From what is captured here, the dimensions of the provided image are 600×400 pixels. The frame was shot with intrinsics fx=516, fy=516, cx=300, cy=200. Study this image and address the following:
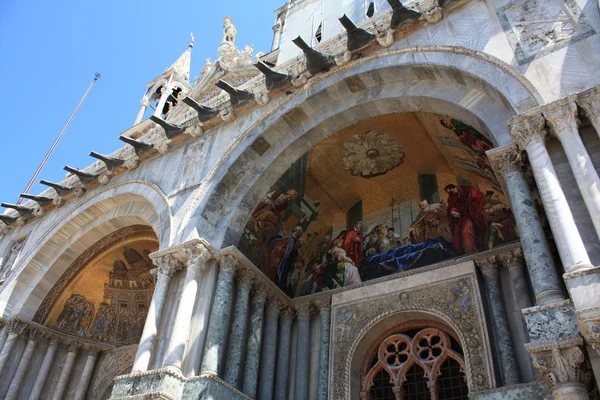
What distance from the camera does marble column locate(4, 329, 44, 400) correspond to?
9.74 metres

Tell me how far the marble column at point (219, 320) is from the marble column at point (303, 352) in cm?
145

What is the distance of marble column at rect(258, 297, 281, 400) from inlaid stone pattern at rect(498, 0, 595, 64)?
5.19 metres

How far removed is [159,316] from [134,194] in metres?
3.48

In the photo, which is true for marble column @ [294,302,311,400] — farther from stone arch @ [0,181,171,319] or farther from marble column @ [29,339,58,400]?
marble column @ [29,339,58,400]

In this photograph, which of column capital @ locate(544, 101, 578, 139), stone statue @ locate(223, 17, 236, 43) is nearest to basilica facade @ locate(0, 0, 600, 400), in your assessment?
column capital @ locate(544, 101, 578, 139)

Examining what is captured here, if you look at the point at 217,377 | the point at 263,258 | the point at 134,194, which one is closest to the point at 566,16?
the point at 263,258

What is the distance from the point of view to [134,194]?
1023 cm

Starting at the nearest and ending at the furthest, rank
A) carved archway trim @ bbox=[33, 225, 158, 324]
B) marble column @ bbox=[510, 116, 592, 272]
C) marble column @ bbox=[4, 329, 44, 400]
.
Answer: marble column @ bbox=[510, 116, 592, 272]
marble column @ bbox=[4, 329, 44, 400]
carved archway trim @ bbox=[33, 225, 158, 324]

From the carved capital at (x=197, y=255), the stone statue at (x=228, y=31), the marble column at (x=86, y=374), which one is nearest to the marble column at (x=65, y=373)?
the marble column at (x=86, y=374)

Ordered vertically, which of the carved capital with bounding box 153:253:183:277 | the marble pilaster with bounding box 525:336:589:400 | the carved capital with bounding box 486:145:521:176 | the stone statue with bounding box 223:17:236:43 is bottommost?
the marble pilaster with bounding box 525:336:589:400

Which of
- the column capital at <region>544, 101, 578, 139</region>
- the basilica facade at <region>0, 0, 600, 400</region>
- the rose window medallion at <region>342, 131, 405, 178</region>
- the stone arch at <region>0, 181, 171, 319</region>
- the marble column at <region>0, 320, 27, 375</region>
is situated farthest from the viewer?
the stone arch at <region>0, 181, 171, 319</region>

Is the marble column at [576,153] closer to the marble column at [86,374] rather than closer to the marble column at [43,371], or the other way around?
the marble column at [86,374]

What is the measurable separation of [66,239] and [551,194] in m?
10.0

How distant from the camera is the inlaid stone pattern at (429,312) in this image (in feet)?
21.8
